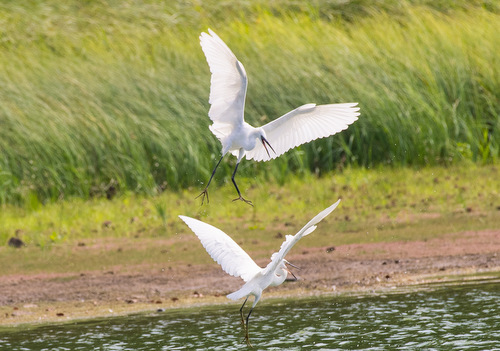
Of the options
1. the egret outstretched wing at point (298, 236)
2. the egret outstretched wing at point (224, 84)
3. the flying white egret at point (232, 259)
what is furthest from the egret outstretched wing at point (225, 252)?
the egret outstretched wing at point (224, 84)

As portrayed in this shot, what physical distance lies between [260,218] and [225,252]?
16.1 ft

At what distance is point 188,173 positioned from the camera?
1245cm

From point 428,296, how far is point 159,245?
3460 millimetres

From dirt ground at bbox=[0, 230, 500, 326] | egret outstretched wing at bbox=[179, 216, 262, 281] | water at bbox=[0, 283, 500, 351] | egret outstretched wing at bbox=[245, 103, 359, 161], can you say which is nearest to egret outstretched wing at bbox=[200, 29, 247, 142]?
egret outstretched wing at bbox=[245, 103, 359, 161]

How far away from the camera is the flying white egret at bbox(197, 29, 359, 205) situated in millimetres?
6289

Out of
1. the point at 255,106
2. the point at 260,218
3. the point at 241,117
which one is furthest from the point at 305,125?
the point at 255,106

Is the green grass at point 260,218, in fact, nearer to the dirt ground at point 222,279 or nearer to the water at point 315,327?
the dirt ground at point 222,279

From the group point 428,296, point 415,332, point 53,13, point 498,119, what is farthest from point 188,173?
point 53,13

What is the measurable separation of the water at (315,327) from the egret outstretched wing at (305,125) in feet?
4.42

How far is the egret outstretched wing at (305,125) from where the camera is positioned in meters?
6.86

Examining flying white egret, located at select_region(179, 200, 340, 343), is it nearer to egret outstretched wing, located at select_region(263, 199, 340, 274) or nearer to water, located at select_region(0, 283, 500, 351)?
egret outstretched wing, located at select_region(263, 199, 340, 274)

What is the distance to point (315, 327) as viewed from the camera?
277 inches

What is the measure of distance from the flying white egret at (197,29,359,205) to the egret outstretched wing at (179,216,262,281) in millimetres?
440

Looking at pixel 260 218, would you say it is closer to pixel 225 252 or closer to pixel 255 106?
pixel 255 106
